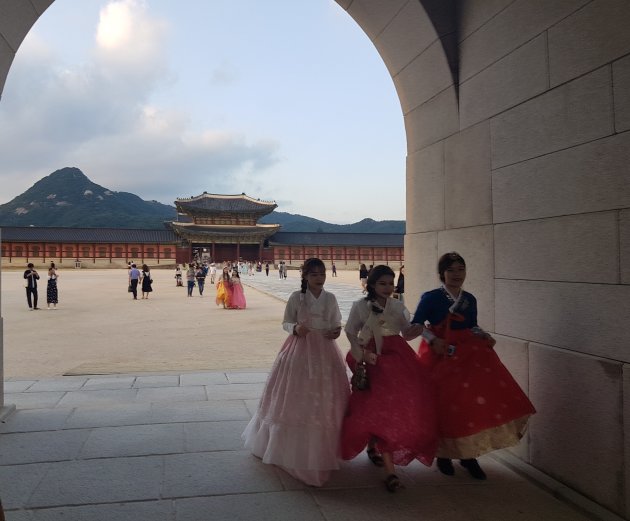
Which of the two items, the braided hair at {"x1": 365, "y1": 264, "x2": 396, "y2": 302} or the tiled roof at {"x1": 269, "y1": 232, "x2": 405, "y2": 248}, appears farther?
the tiled roof at {"x1": 269, "y1": 232, "x2": 405, "y2": 248}

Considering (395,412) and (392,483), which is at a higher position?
(395,412)

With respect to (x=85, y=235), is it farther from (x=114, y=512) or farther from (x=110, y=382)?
(x=114, y=512)

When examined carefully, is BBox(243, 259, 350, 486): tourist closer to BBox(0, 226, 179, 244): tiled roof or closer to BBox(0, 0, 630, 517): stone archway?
BBox(0, 0, 630, 517): stone archway

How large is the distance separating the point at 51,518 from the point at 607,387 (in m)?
3.05

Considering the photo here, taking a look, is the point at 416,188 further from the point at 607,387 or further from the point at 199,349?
the point at 199,349

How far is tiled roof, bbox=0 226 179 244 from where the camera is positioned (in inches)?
2046

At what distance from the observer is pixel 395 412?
300 cm

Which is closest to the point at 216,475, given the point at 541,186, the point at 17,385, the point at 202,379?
the point at 541,186

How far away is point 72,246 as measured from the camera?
2098 inches

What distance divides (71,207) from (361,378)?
158445mm

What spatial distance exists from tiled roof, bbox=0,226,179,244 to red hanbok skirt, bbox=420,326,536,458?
2186 inches

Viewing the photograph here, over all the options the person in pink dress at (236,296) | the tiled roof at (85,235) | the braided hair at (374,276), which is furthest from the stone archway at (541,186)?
the tiled roof at (85,235)

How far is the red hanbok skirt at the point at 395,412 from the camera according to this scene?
2982 millimetres

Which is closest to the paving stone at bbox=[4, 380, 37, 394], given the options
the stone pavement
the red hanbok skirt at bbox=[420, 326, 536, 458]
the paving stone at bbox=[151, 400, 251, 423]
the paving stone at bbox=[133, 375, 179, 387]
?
the stone pavement
